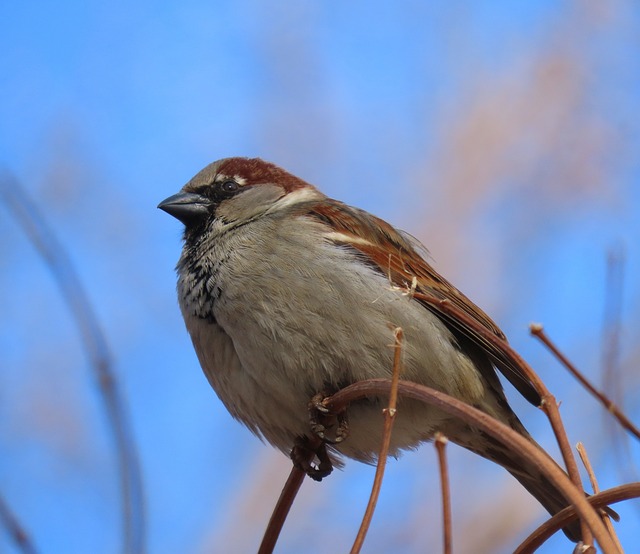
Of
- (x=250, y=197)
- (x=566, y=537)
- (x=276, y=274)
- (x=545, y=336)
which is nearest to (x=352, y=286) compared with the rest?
(x=276, y=274)

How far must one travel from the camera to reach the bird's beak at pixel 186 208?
311cm

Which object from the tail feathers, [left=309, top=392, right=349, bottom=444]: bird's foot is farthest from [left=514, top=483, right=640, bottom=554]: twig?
the tail feathers

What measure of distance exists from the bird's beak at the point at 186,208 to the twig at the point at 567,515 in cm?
204

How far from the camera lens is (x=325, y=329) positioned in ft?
8.15

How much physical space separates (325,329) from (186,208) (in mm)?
879

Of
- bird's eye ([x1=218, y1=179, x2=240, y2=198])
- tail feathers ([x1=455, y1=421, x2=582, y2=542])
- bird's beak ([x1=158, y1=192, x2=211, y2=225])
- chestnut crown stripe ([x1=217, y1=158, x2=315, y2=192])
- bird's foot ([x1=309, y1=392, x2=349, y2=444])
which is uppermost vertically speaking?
chestnut crown stripe ([x1=217, y1=158, x2=315, y2=192])

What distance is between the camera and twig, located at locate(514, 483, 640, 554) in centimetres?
121

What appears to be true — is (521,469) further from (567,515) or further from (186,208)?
(567,515)

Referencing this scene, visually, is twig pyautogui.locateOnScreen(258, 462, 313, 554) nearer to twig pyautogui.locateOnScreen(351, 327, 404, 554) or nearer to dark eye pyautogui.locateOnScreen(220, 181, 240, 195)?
twig pyautogui.locateOnScreen(351, 327, 404, 554)

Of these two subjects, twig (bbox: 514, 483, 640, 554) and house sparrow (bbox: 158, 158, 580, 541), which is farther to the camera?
house sparrow (bbox: 158, 158, 580, 541)

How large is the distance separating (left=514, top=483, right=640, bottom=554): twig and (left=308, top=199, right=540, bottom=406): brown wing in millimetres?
1387

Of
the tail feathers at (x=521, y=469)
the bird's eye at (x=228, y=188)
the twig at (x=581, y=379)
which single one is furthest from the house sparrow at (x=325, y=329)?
the twig at (x=581, y=379)

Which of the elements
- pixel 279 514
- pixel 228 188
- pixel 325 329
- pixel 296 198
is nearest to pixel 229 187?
pixel 228 188

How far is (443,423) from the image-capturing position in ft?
8.92
